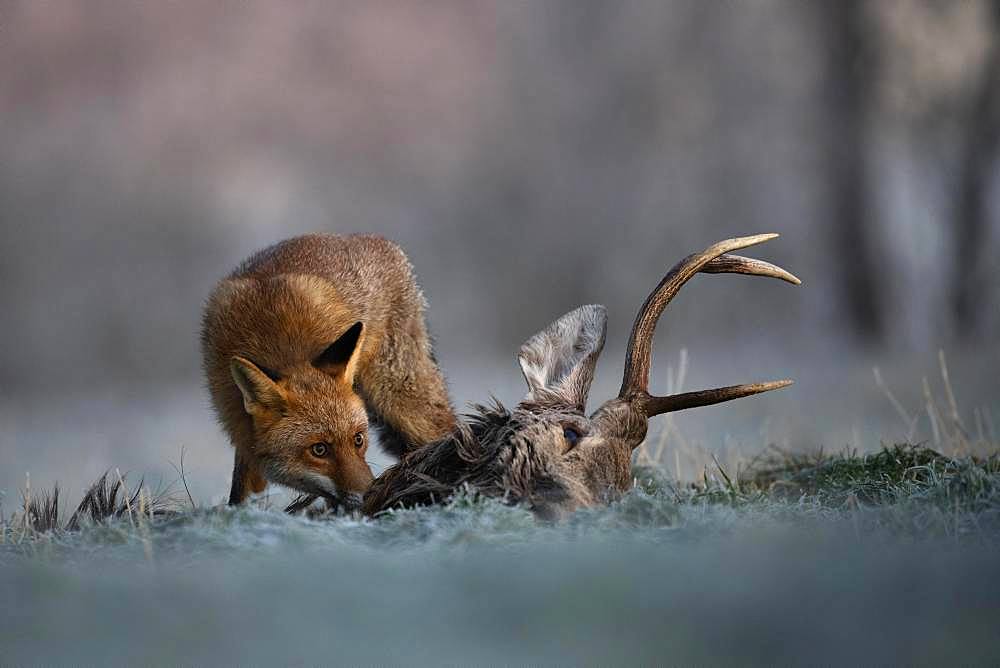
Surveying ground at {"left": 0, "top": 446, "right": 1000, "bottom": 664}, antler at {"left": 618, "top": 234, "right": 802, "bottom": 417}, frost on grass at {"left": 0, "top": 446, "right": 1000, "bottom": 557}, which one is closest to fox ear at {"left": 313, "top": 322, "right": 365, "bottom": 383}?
frost on grass at {"left": 0, "top": 446, "right": 1000, "bottom": 557}

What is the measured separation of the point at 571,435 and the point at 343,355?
1665 mm

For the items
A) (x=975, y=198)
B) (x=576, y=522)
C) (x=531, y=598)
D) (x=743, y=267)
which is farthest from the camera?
(x=975, y=198)

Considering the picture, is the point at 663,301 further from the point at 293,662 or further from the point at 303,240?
the point at 303,240

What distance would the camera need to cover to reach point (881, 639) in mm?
1658

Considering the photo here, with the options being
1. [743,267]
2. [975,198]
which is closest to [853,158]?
[975,198]

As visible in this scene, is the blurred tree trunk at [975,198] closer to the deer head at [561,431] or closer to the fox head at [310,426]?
the deer head at [561,431]

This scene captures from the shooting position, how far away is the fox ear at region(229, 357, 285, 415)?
4488mm

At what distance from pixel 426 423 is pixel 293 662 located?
12.9ft

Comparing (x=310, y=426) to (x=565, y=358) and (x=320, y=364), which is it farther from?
(x=565, y=358)

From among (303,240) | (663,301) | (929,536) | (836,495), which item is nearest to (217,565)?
(929,536)

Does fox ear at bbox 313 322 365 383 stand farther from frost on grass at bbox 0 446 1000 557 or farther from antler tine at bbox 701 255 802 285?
antler tine at bbox 701 255 802 285

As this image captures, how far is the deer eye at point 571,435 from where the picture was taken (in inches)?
134

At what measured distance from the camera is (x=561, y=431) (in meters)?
3.41

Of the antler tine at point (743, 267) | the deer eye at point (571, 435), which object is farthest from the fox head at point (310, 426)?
the antler tine at point (743, 267)
